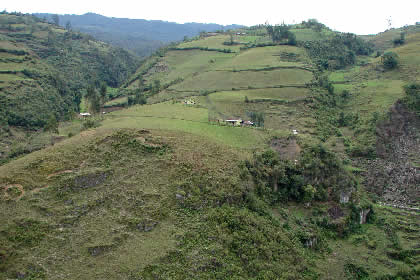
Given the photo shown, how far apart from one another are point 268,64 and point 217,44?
35.4 metres

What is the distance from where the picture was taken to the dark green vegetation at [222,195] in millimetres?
25547

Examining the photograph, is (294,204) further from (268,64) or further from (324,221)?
(268,64)

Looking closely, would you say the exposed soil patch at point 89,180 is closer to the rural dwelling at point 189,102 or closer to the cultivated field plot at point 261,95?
the rural dwelling at point 189,102

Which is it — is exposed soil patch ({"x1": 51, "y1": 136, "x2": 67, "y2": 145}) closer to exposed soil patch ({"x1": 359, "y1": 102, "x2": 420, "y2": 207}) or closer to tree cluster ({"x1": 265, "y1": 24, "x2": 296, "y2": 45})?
exposed soil patch ({"x1": 359, "y1": 102, "x2": 420, "y2": 207})

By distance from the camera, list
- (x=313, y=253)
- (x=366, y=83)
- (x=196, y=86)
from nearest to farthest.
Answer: (x=313, y=253), (x=366, y=83), (x=196, y=86)

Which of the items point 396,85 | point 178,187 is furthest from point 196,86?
point 178,187

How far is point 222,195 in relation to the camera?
30.6 m

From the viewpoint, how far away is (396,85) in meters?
59.3

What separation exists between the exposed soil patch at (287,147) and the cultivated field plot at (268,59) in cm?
3201

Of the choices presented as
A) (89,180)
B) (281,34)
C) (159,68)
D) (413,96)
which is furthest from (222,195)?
(159,68)

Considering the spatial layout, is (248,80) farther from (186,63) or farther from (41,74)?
(41,74)

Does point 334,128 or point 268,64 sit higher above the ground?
point 268,64

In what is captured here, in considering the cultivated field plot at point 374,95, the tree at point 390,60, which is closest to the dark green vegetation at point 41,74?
the cultivated field plot at point 374,95

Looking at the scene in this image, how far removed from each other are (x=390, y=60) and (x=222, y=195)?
5147cm
